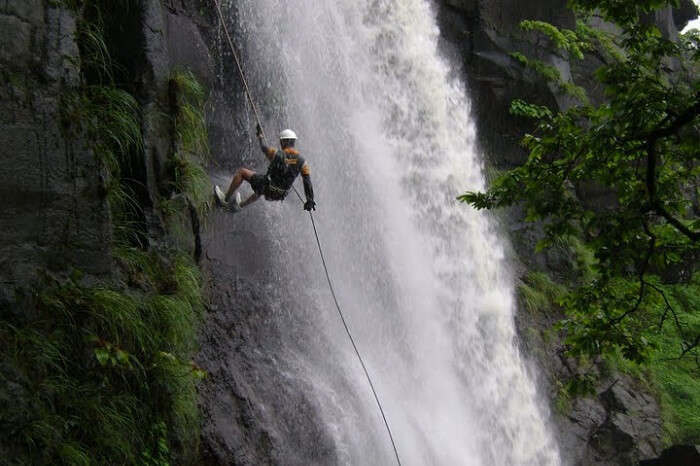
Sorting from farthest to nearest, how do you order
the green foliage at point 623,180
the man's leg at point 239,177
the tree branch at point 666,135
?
the man's leg at point 239,177 → the green foliage at point 623,180 → the tree branch at point 666,135

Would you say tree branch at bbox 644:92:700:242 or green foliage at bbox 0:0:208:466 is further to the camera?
green foliage at bbox 0:0:208:466

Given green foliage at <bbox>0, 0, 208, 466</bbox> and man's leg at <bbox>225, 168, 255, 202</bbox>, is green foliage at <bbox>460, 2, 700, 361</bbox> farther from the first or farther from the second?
man's leg at <bbox>225, 168, 255, 202</bbox>

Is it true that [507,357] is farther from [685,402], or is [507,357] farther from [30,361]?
[30,361]

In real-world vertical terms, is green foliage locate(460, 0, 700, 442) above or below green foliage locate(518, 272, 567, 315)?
below

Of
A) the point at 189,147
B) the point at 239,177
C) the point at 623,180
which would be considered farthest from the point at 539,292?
the point at 623,180

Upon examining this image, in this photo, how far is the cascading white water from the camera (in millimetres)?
8406

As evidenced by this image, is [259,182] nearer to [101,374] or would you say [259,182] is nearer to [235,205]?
[235,205]

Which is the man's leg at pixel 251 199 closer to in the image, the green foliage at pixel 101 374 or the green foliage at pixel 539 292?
the green foliage at pixel 101 374

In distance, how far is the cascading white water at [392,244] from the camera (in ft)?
27.6

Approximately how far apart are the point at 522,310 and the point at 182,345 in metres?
8.41

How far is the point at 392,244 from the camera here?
1083 centimetres

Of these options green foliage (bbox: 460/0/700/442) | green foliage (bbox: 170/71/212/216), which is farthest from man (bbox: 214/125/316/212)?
green foliage (bbox: 460/0/700/442)

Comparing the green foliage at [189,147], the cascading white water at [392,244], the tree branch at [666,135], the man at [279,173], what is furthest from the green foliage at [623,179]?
the cascading white water at [392,244]

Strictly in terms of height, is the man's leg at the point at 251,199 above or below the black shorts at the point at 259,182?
below
